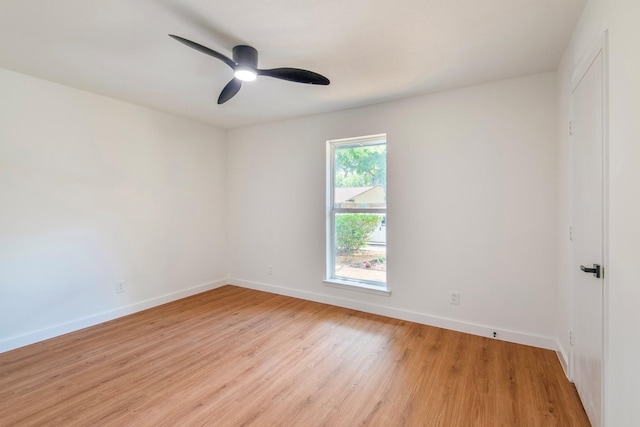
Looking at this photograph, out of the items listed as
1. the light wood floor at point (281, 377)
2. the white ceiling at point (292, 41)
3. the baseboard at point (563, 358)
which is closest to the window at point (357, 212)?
the light wood floor at point (281, 377)

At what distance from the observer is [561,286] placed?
2379 millimetres

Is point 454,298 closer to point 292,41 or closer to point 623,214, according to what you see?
point 623,214

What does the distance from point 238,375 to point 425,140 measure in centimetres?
288

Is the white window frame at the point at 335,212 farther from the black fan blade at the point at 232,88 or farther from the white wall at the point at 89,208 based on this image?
the white wall at the point at 89,208

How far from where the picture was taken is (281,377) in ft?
7.09

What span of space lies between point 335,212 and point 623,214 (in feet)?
9.25

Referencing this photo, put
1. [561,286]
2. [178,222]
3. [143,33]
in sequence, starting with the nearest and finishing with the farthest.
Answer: [143,33], [561,286], [178,222]

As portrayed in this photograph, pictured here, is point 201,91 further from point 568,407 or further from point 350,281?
point 568,407

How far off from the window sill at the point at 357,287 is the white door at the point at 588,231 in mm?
1727

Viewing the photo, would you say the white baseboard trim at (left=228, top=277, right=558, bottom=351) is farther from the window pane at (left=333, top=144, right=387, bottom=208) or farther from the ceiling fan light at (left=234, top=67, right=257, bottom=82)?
the ceiling fan light at (left=234, top=67, right=257, bottom=82)

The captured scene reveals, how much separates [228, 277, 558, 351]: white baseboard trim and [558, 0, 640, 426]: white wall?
1.34m

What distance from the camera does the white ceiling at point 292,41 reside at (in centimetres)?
172

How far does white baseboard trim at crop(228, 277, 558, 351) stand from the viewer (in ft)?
8.52

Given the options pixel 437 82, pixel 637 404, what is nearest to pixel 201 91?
pixel 437 82
